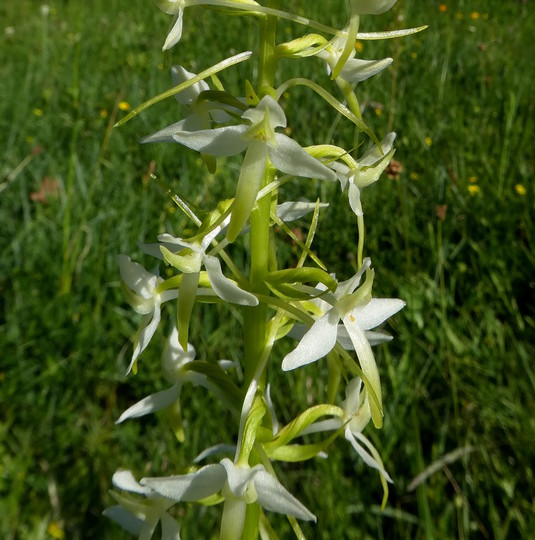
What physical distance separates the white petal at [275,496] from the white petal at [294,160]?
42 centimetres

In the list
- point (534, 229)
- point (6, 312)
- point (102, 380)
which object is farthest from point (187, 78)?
point (534, 229)

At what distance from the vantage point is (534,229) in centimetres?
215

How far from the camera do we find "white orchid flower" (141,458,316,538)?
0.99 meters

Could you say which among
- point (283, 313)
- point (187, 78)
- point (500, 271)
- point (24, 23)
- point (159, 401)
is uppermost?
point (187, 78)

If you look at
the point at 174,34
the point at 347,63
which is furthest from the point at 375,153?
the point at 174,34

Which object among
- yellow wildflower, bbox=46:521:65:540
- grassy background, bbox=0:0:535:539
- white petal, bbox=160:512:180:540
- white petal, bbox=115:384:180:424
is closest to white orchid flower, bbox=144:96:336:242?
white petal, bbox=115:384:180:424

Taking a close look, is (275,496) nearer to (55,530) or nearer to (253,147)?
(253,147)

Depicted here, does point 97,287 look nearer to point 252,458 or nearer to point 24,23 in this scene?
point 252,458

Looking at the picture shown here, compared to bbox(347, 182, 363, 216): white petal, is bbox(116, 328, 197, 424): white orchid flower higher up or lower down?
lower down

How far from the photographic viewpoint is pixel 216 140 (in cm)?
100

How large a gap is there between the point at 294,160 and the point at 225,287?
199 millimetres

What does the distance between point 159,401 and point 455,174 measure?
1488mm

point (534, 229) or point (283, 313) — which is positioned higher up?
point (283, 313)

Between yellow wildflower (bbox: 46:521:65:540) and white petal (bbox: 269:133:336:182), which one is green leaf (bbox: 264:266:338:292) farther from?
yellow wildflower (bbox: 46:521:65:540)
